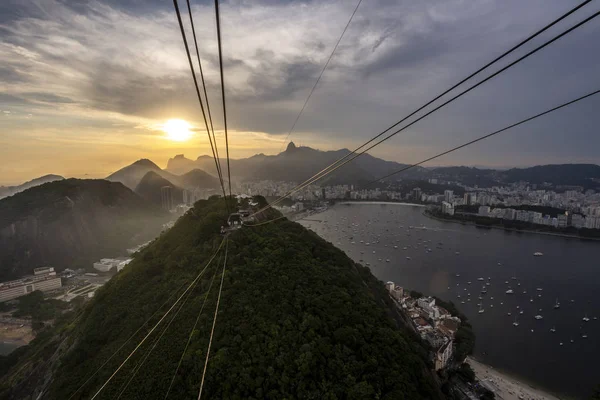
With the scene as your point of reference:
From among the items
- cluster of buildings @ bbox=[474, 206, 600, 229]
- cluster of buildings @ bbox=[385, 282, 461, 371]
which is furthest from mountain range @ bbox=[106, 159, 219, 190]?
cluster of buildings @ bbox=[385, 282, 461, 371]

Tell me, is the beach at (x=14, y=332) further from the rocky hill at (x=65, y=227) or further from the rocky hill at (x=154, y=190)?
the rocky hill at (x=154, y=190)

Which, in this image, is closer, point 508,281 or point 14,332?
point 14,332

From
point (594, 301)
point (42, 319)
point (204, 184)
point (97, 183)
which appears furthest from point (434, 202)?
point (42, 319)

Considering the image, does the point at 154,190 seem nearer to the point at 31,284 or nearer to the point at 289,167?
the point at 31,284

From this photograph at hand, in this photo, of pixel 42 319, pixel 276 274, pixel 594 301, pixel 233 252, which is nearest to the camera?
pixel 276 274

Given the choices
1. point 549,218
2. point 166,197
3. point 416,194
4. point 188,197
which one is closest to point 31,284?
point 166,197

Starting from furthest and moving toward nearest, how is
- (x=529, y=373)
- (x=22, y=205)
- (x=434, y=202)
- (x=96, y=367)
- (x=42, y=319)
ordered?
(x=434, y=202)
(x=22, y=205)
(x=42, y=319)
(x=529, y=373)
(x=96, y=367)

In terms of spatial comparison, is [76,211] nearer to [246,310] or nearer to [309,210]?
[246,310]
